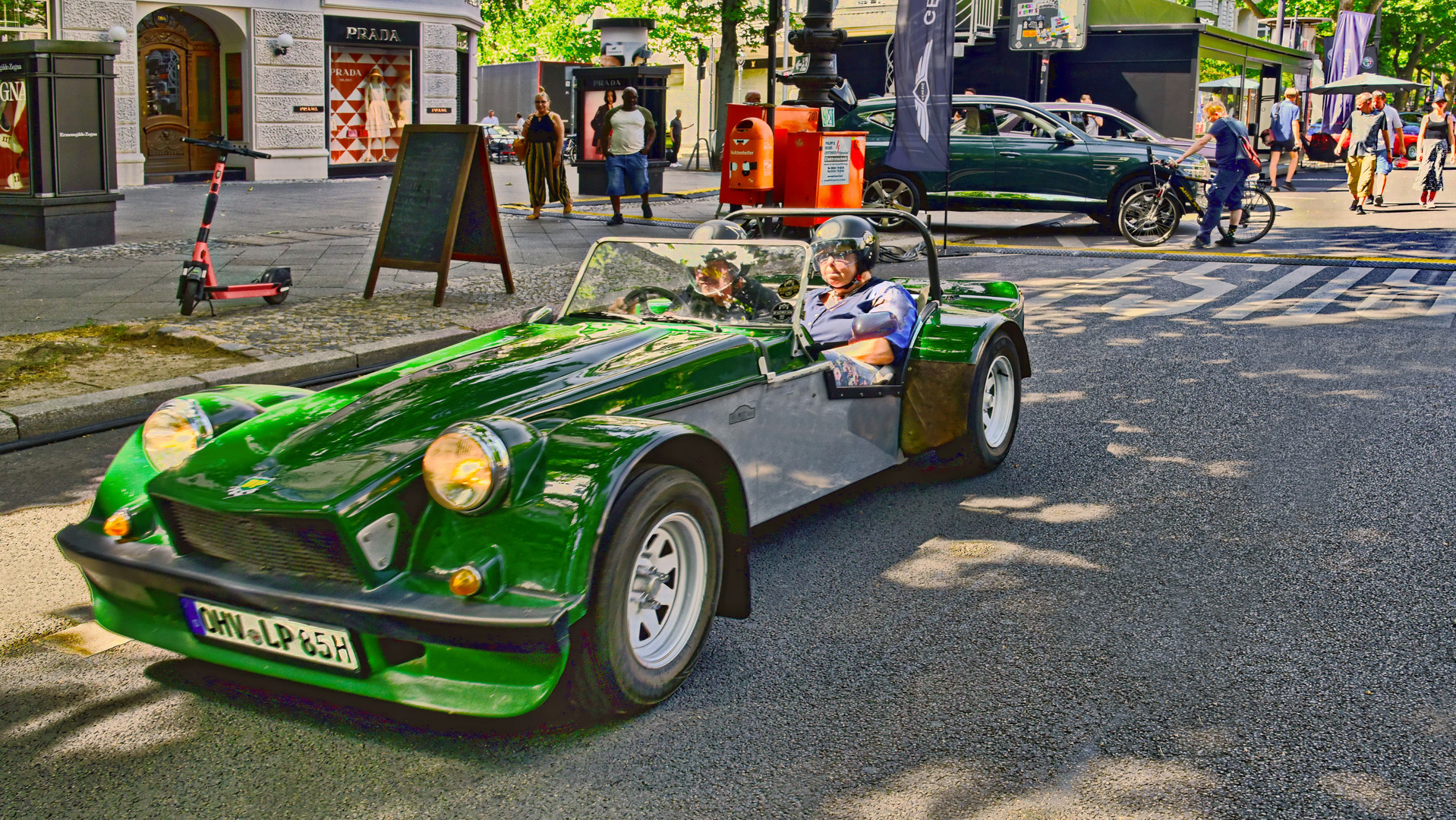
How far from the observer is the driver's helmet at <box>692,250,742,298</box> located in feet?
15.3

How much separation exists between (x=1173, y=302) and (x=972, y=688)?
780 cm

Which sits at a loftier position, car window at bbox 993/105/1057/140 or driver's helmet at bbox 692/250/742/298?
car window at bbox 993/105/1057/140

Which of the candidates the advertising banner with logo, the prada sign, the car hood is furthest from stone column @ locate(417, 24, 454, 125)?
the car hood

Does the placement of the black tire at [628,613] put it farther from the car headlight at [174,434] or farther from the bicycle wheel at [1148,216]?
the bicycle wheel at [1148,216]

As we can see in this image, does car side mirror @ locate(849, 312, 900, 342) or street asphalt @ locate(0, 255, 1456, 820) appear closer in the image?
street asphalt @ locate(0, 255, 1456, 820)

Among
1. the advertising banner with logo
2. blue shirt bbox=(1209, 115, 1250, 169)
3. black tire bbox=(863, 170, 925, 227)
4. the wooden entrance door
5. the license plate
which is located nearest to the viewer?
the license plate

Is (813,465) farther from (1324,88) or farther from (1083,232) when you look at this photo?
(1324,88)

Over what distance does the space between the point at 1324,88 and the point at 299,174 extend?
2322cm

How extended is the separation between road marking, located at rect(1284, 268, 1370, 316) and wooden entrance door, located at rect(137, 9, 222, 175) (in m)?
18.7

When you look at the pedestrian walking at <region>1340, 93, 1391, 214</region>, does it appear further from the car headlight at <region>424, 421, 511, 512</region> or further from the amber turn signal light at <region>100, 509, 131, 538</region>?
the amber turn signal light at <region>100, 509, 131, 538</region>

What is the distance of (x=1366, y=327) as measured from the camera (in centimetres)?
926

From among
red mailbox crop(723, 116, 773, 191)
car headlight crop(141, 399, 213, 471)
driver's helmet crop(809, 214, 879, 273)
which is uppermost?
red mailbox crop(723, 116, 773, 191)

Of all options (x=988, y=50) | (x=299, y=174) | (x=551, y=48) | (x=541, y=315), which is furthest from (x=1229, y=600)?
(x=551, y=48)

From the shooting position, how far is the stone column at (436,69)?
2623 cm
